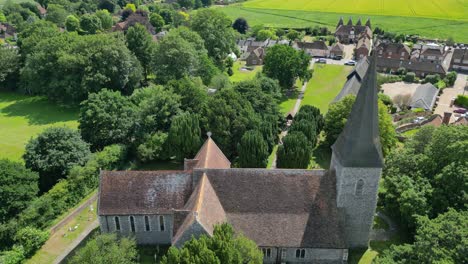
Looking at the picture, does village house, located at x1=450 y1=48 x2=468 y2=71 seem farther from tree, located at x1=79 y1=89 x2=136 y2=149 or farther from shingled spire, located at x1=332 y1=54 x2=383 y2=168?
tree, located at x1=79 y1=89 x2=136 y2=149

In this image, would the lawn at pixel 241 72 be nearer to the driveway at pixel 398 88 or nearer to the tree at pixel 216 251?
the driveway at pixel 398 88

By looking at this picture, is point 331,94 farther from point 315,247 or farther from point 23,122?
point 23,122

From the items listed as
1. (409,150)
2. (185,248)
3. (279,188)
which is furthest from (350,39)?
(185,248)

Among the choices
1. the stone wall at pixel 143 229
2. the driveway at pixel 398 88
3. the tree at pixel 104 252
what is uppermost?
the tree at pixel 104 252

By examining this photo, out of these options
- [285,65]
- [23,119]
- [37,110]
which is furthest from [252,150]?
[37,110]

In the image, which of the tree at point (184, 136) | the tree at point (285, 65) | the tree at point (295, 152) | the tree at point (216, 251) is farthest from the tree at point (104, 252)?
the tree at point (285, 65)

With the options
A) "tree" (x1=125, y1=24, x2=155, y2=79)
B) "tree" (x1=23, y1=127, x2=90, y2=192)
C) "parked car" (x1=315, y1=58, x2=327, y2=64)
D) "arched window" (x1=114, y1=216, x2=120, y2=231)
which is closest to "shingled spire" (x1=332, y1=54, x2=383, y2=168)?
"arched window" (x1=114, y1=216, x2=120, y2=231)

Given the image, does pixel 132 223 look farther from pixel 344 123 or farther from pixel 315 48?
pixel 315 48
